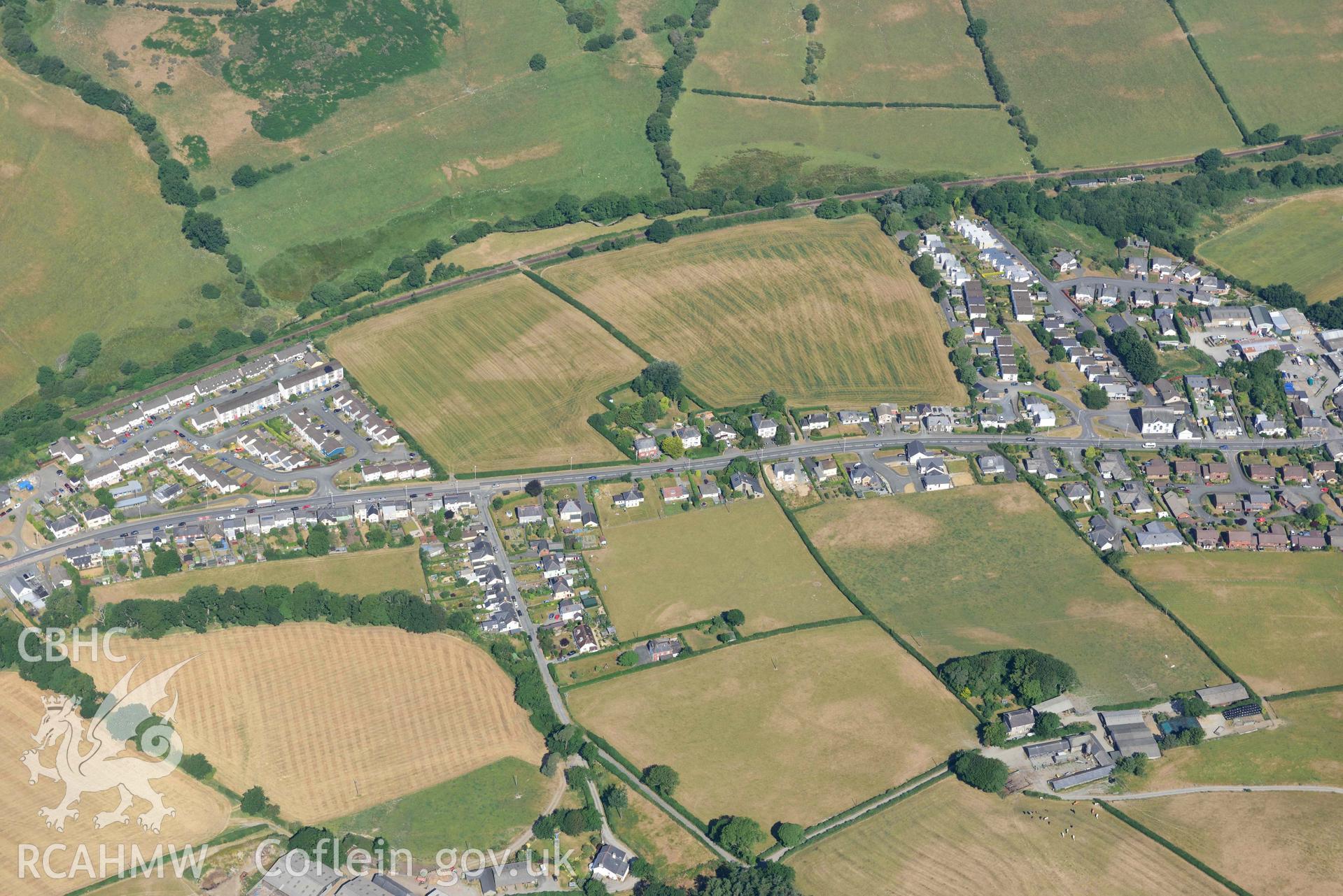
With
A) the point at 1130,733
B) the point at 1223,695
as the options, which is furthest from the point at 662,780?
the point at 1223,695

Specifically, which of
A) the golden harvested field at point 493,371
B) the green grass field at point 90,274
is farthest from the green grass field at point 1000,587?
the green grass field at point 90,274

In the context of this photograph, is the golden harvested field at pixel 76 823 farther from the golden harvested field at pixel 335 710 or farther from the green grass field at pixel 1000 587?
the green grass field at pixel 1000 587

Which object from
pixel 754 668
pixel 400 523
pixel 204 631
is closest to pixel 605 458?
pixel 400 523

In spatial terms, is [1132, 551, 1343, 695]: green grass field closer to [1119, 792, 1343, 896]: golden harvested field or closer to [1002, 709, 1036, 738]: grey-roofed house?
[1119, 792, 1343, 896]: golden harvested field

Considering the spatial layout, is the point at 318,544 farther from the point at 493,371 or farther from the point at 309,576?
the point at 493,371

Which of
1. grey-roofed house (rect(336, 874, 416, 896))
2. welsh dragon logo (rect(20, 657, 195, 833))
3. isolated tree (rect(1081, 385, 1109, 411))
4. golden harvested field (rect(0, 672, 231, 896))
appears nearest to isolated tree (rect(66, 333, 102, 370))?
welsh dragon logo (rect(20, 657, 195, 833))

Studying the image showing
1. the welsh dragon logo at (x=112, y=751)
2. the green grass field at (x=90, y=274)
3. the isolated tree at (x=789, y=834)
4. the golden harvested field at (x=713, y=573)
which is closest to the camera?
the isolated tree at (x=789, y=834)
